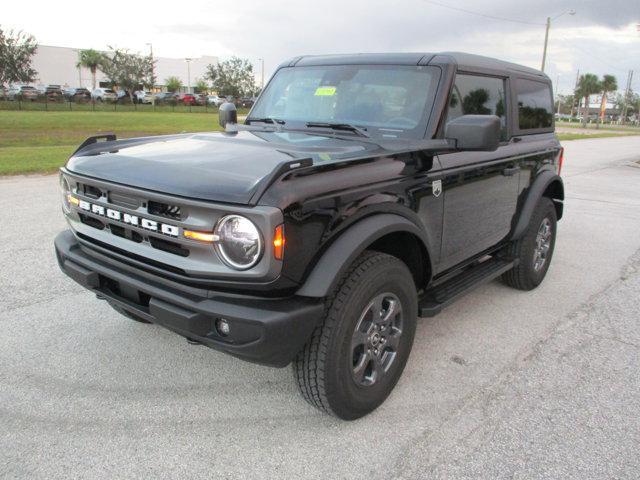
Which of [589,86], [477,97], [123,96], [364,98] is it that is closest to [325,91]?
[364,98]

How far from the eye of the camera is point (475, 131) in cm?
299

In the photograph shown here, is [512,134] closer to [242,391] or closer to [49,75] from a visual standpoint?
[242,391]

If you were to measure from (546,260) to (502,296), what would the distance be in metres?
0.67

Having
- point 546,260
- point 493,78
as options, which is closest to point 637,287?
point 546,260

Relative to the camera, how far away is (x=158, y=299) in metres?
2.43

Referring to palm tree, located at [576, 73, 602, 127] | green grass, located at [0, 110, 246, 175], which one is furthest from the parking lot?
palm tree, located at [576, 73, 602, 127]

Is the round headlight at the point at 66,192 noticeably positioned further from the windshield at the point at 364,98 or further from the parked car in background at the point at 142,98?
the parked car in background at the point at 142,98

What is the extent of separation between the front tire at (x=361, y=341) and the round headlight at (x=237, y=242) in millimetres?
470

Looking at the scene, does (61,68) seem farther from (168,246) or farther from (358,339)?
(358,339)

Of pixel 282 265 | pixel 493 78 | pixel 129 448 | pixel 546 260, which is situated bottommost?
pixel 129 448

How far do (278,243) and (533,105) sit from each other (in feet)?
11.2

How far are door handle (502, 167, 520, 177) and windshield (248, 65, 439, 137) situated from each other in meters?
0.98

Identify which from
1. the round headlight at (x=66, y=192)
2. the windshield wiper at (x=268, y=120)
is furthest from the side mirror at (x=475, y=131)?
the round headlight at (x=66, y=192)

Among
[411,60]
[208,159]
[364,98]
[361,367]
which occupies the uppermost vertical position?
[411,60]
